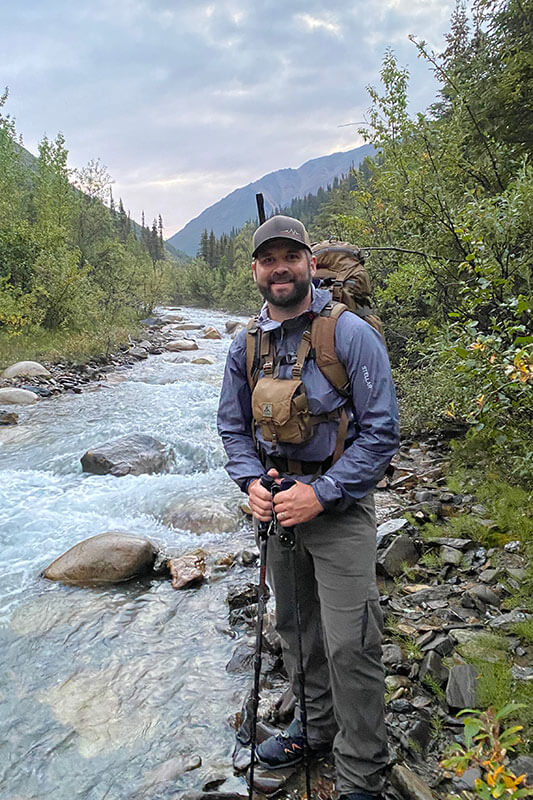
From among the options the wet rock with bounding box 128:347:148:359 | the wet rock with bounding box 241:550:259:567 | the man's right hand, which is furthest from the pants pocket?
the wet rock with bounding box 128:347:148:359

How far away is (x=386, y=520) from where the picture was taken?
6281 mm

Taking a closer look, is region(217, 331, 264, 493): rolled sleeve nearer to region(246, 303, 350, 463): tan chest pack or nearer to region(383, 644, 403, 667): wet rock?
region(246, 303, 350, 463): tan chest pack

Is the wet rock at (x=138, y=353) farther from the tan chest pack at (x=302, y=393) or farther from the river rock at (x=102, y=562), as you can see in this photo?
the tan chest pack at (x=302, y=393)

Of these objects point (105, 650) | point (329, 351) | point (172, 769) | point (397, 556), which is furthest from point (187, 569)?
point (329, 351)

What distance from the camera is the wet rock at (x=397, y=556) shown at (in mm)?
4953

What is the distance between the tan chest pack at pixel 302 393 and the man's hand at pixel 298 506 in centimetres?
28

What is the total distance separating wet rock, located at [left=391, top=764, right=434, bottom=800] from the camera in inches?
105

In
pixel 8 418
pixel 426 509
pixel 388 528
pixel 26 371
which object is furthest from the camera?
pixel 26 371

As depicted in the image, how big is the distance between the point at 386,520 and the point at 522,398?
9.27ft

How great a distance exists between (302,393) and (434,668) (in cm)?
228

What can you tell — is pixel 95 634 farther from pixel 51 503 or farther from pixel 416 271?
pixel 416 271

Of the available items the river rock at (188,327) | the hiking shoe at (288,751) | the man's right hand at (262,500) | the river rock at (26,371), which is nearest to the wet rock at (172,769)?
the hiking shoe at (288,751)

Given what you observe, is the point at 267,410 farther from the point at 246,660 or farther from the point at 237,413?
the point at 246,660

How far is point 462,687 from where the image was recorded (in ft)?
10.5
